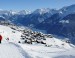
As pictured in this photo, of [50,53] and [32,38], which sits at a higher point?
[32,38]

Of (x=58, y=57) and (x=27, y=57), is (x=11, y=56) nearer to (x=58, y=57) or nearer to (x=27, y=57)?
(x=27, y=57)

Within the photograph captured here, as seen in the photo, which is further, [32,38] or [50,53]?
[32,38]

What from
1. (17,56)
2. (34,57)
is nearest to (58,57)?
(34,57)

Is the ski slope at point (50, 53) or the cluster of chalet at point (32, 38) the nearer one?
the ski slope at point (50, 53)

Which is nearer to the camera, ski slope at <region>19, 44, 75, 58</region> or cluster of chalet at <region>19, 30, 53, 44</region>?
ski slope at <region>19, 44, 75, 58</region>

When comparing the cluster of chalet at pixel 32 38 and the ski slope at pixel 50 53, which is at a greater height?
the cluster of chalet at pixel 32 38

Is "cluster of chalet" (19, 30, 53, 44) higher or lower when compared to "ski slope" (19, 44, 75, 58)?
higher

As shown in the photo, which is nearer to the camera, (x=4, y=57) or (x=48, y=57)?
(x=4, y=57)

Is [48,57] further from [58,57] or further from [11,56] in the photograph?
[11,56]

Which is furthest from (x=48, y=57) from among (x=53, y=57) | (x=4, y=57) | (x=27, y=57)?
(x=4, y=57)
